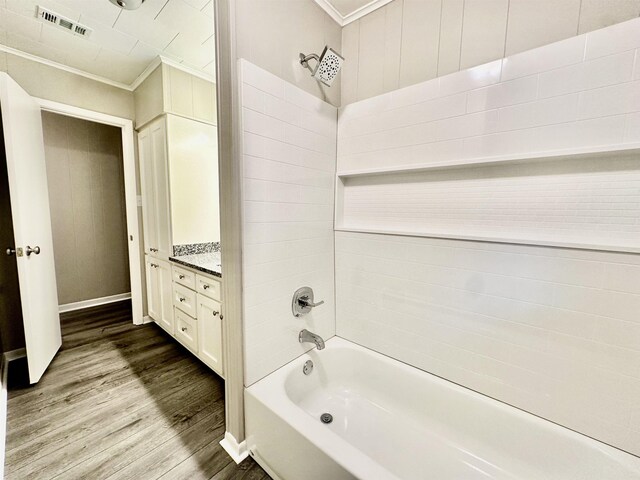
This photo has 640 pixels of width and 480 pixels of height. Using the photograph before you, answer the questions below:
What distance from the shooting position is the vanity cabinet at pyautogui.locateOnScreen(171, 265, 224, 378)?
5.92ft

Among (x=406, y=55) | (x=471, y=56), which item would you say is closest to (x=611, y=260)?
(x=471, y=56)

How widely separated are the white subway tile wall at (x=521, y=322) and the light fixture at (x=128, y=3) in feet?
6.56

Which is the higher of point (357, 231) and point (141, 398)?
point (357, 231)

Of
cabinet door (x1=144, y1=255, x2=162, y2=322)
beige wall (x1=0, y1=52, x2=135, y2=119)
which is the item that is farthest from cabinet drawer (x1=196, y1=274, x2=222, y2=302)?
beige wall (x1=0, y1=52, x2=135, y2=119)

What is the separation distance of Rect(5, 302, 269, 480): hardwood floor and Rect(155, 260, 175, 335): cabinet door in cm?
22

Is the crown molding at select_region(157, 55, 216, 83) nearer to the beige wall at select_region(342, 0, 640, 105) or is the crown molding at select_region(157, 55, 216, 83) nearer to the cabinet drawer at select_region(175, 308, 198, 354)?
the beige wall at select_region(342, 0, 640, 105)

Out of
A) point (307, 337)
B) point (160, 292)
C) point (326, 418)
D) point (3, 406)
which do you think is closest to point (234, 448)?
point (326, 418)

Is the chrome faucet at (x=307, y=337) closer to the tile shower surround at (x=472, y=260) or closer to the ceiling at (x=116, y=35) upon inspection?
the tile shower surround at (x=472, y=260)

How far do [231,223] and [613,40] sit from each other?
65.9 inches

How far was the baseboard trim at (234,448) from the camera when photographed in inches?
53.6

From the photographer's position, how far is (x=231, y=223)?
127 cm

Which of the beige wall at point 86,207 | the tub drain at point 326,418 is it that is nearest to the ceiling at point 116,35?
the beige wall at point 86,207

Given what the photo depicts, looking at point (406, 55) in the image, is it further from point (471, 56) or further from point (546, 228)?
point (546, 228)

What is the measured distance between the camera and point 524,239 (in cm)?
116
